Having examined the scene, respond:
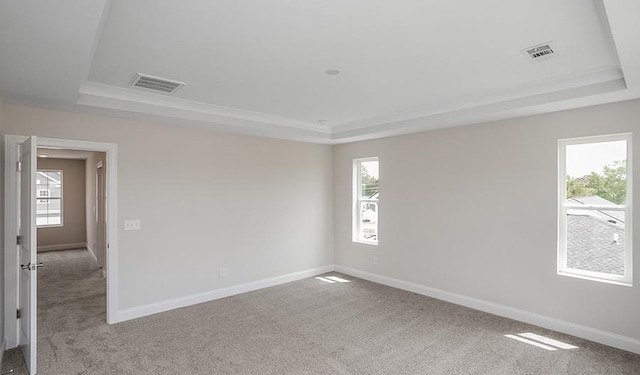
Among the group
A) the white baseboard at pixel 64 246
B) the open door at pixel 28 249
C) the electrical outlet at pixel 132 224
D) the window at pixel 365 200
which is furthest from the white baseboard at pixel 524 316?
the white baseboard at pixel 64 246

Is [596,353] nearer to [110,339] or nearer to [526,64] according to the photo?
[526,64]

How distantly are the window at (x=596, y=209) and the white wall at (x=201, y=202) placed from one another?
11.9 ft

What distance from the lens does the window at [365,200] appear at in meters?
5.78

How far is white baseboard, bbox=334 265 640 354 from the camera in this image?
3.26 metres

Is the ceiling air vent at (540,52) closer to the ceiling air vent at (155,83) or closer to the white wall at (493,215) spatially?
the white wall at (493,215)

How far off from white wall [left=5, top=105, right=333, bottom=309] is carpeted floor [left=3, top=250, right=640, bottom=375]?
0.54 meters

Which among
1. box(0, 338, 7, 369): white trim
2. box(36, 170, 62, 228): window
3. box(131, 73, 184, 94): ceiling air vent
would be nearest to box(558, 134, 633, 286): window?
box(131, 73, 184, 94): ceiling air vent

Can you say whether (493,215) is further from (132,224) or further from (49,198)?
(49,198)

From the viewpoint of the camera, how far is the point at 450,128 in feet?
15.0

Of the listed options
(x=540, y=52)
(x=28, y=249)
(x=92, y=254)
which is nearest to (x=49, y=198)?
(x=92, y=254)

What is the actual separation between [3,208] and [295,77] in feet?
9.91

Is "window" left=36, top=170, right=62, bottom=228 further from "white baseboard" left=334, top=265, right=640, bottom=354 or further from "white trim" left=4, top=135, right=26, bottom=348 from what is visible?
"white baseboard" left=334, top=265, right=640, bottom=354

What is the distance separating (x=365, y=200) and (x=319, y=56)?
3.57 metres

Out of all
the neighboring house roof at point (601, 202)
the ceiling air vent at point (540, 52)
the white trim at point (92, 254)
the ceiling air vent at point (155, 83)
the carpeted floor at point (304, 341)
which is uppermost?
the ceiling air vent at point (540, 52)
